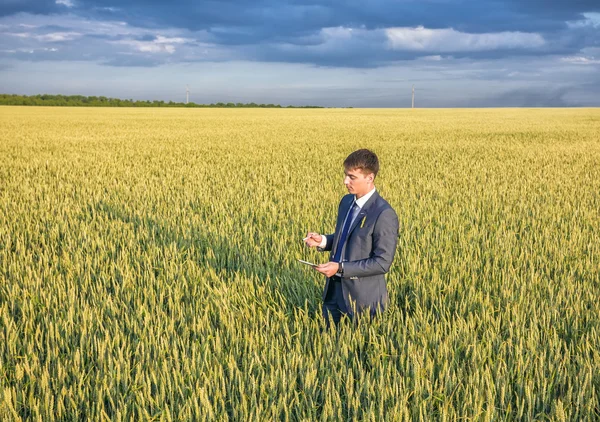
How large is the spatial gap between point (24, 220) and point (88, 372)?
4649 mm

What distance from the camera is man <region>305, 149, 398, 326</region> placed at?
2.84 metres

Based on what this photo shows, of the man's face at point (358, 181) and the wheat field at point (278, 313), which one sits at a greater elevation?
the man's face at point (358, 181)

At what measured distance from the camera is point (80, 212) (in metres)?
7.02

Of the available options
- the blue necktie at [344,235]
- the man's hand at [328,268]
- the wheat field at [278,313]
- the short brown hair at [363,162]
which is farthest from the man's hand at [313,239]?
the wheat field at [278,313]

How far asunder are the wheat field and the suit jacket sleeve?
1.24 feet

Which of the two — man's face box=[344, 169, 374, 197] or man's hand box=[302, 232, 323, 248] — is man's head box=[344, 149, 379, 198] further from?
man's hand box=[302, 232, 323, 248]

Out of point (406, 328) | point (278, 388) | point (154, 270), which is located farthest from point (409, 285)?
point (154, 270)

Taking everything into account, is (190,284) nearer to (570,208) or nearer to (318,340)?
(318,340)

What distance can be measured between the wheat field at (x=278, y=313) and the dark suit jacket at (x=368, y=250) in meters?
0.20

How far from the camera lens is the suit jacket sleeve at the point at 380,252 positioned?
2836 mm

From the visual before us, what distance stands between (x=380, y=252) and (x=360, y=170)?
44 cm

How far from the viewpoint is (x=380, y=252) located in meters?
2.83

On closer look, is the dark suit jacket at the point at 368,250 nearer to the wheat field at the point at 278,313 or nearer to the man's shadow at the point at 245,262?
the wheat field at the point at 278,313

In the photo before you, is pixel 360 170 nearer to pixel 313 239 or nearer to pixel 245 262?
pixel 313 239
